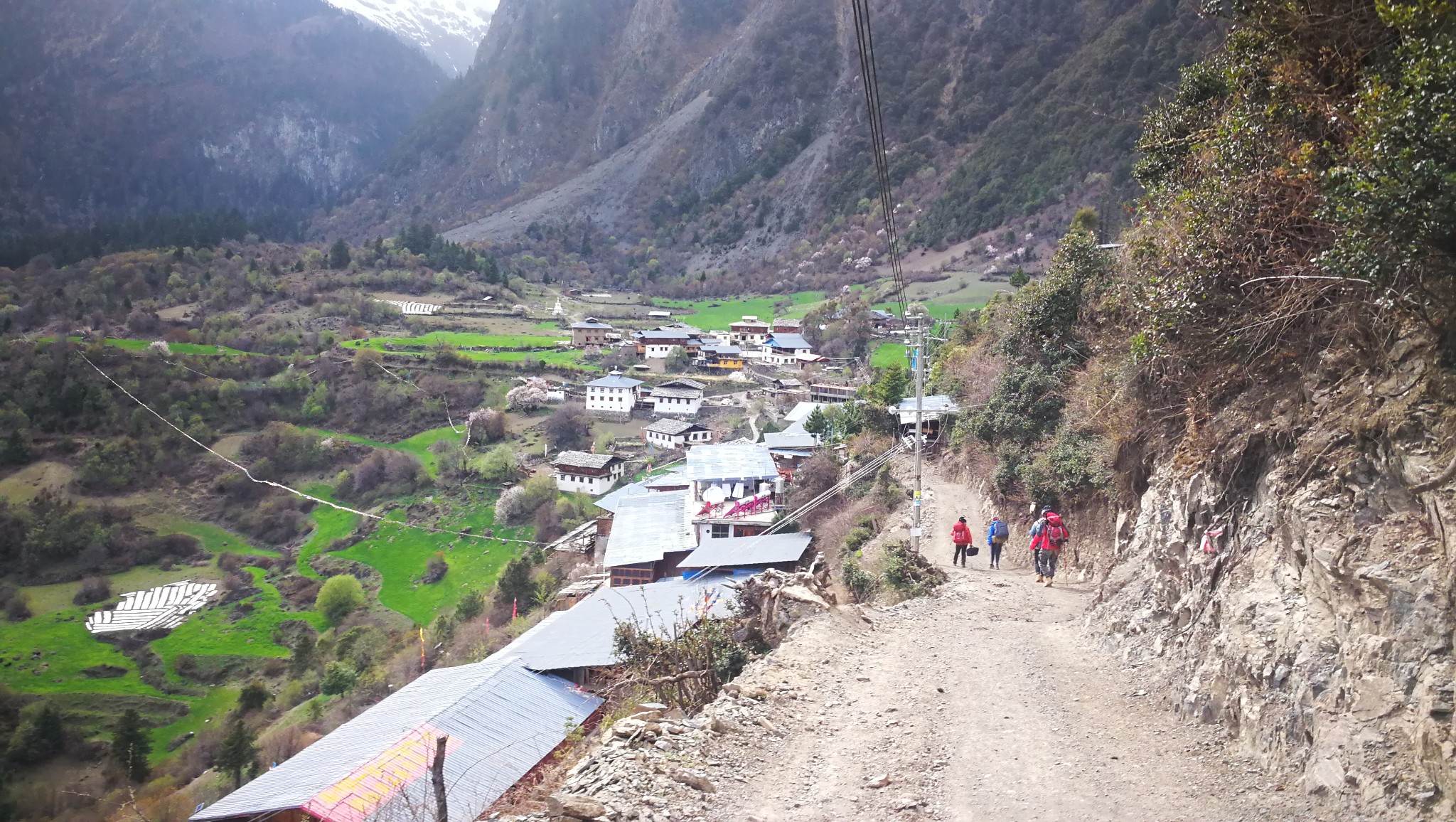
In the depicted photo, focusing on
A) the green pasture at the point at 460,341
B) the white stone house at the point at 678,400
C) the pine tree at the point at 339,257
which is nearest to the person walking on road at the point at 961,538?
the white stone house at the point at 678,400

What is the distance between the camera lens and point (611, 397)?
44.6 m

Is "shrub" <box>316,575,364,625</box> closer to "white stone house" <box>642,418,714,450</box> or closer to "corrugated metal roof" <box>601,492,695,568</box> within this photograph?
"corrugated metal roof" <box>601,492,695,568</box>

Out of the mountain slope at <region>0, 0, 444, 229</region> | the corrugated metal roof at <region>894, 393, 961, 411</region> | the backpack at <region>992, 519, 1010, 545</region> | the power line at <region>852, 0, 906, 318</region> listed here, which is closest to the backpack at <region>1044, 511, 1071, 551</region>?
the backpack at <region>992, 519, 1010, 545</region>

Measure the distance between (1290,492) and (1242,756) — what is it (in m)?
1.55

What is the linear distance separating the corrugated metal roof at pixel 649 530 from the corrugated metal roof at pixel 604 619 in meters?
3.80

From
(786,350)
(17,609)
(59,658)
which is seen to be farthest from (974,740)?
(786,350)

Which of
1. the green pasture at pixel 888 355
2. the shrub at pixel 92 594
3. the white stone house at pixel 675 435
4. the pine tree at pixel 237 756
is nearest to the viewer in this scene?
the pine tree at pixel 237 756

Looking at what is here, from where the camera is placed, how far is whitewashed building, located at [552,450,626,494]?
35.1m

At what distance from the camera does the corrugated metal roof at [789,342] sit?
5050 cm

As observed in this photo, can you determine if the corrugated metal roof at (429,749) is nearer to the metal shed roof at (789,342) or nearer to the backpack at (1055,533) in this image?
the backpack at (1055,533)

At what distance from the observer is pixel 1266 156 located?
16.9 ft

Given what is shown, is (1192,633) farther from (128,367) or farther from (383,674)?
(128,367)

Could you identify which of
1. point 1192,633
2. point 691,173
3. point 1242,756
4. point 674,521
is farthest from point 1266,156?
point 691,173

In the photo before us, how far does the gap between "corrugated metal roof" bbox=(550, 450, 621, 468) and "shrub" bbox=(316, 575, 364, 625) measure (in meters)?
10.6
